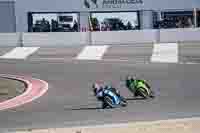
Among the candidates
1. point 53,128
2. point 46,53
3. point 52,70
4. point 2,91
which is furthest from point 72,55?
point 53,128

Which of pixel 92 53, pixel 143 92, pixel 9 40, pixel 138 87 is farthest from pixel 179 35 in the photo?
pixel 138 87

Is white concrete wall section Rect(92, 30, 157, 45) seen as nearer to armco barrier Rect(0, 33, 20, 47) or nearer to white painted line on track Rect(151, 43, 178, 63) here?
white painted line on track Rect(151, 43, 178, 63)

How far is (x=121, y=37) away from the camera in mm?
35125

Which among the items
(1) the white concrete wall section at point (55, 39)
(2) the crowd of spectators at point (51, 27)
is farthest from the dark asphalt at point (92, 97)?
(2) the crowd of spectators at point (51, 27)

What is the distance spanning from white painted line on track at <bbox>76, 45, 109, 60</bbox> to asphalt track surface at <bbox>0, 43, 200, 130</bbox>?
199cm

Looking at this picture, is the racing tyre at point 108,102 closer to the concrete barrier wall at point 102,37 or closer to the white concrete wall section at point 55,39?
the concrete barrier wall at point 102,37

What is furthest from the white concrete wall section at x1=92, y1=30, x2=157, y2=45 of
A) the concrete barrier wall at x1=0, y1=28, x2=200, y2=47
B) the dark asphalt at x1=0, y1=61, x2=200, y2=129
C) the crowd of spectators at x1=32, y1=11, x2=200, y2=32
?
the crowd of spectators at x1=32, y1=11, x2=200, y2=32

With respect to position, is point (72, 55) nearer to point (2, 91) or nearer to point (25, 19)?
point (2, 91)

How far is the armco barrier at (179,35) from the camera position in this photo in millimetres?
34944

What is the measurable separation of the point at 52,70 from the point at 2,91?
21.2 feet

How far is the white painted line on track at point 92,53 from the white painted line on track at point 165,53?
236 centimetres

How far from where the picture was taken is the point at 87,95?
16844mm

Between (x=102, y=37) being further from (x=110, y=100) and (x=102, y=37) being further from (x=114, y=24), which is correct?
(x=110, y=100)

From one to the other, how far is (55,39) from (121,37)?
136 inches
